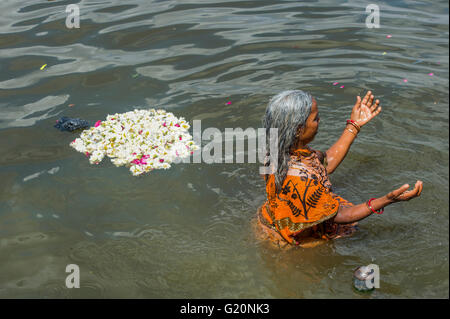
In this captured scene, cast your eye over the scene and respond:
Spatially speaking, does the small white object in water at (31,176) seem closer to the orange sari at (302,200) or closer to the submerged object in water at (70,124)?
the submerged object in water at (70,124)

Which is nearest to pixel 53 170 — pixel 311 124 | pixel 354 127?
pixel 311 124

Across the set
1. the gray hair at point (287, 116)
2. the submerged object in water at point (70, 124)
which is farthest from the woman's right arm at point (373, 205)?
the submerged object in water at point (70, 124)

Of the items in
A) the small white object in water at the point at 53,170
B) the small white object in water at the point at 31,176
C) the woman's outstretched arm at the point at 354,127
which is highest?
the woman's outstretched arm at the point at 354,127

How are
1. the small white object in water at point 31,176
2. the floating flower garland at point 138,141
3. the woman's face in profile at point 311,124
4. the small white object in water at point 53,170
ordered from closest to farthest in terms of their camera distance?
the woman's face in profile at point 311,124
the small white object in water at point 31,176
the small white object in water at point 53,170
the floating flower garland at point 138,141

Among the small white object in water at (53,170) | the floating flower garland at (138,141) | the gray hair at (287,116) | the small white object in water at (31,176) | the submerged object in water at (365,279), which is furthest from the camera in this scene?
the floating flower garland at (138,141)

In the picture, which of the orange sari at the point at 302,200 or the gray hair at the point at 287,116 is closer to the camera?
the gray hair at the point at 287,116

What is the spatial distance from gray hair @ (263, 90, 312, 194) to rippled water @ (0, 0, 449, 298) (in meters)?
1.24

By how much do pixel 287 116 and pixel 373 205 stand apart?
3.49ft

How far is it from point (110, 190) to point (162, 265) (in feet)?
4.88

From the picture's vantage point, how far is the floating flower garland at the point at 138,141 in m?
5.86

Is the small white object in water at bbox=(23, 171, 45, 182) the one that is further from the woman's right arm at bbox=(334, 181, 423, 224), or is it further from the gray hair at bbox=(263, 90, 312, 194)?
the woman's right arm at bbox=(334, 181, 423, 224)

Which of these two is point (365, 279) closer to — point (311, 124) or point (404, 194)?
point (404, 194)

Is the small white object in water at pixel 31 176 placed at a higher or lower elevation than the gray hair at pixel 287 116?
lower

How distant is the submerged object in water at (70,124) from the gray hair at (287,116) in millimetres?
3732
